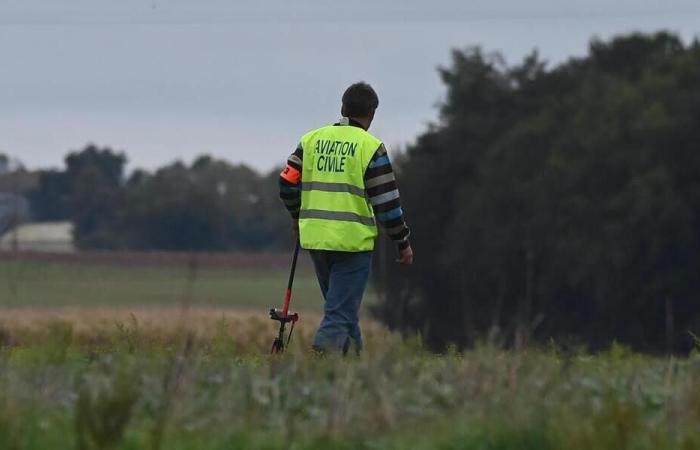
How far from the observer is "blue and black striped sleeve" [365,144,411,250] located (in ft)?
39.5

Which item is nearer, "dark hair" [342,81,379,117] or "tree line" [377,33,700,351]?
"dark hair" [342,81,379,117]

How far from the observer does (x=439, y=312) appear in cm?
6850

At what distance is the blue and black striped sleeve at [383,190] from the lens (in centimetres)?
1205

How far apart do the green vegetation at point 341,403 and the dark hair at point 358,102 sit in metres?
2.81

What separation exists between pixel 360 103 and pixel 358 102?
0.6 inches

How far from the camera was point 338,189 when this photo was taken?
40.0 feet

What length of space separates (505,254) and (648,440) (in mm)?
59631

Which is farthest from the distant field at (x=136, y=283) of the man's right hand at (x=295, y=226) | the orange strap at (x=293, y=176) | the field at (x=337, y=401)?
the field at (x=337, y=401)

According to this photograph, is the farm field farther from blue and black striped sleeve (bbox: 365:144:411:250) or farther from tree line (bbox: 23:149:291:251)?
tree line (bbox: 23:149:291:251)

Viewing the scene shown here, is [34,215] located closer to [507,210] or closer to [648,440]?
[507,210]

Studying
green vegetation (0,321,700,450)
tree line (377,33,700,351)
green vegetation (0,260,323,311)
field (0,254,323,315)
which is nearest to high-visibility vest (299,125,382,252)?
green vegetation (0,321,700,450)

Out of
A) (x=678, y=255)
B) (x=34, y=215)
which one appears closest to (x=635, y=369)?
(x=678, y=255)

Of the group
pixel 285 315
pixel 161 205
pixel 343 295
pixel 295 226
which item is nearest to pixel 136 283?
pixel 285 315

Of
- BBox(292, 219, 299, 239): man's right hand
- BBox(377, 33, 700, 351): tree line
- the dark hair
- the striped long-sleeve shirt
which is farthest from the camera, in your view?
BBox(377, 33, 700, 351): tree line
